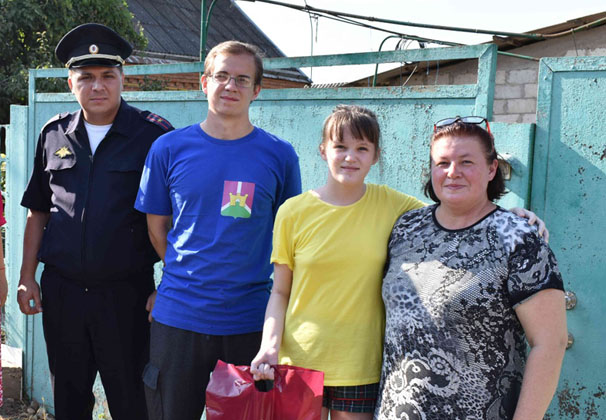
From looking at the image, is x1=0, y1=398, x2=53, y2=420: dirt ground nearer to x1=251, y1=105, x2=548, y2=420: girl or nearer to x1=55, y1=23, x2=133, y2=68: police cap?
x1=55, y1=23, x2=133, y2=68: police cap

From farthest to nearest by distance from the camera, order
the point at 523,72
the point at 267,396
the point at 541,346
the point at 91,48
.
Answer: the point at 523,72 < the point at 91,48 < the point at 267,396 < the point at 541,346

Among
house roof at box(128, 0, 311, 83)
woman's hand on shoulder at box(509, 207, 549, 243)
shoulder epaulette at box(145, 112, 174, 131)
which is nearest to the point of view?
woman's hand on shoulder at box(509, 207, 549, 243)

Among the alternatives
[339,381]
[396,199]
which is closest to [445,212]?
[396,199]

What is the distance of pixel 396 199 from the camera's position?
226 cm

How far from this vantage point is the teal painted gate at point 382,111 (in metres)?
2.57

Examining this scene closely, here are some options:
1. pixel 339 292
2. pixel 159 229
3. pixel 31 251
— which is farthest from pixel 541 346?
pixel 31 251

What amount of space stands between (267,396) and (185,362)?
585 mm

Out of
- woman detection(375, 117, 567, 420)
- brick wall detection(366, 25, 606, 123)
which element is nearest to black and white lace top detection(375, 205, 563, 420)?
woman detection(375, 117, 567, 420)

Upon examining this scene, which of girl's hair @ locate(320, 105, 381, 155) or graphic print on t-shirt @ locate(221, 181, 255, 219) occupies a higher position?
girl's hair @ locate(320, 105, 381, 155)

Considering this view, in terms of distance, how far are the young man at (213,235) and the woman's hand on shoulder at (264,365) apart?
18.4 inches

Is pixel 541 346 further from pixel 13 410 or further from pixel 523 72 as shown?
pixel 523 72

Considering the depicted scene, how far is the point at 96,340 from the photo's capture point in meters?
3.14

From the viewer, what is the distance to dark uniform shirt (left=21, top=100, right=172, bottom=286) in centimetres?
304

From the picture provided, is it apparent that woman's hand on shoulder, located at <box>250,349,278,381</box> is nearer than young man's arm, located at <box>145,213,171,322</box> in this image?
Yes
